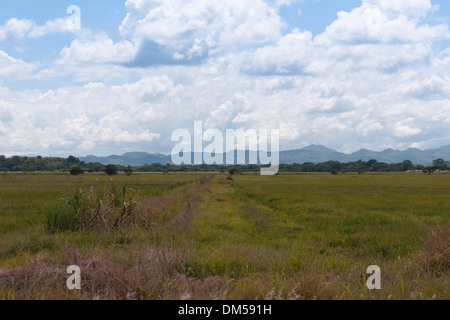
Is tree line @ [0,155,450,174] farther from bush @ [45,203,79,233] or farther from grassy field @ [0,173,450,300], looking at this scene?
bush @ [45,203,79,233]

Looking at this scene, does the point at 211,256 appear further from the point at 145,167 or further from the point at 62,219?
the point at 145,167

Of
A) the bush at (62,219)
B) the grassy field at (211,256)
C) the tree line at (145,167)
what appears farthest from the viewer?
the tree line at (145,167)

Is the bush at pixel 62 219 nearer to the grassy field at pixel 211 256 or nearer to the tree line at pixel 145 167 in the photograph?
the grassy field at pixel 211 256

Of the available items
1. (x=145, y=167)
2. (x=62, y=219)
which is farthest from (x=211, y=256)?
(x=145, y=167)

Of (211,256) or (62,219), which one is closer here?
(211,256)

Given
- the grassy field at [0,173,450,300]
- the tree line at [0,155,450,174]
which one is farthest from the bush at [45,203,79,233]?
the tree line at [0,155,450,174]

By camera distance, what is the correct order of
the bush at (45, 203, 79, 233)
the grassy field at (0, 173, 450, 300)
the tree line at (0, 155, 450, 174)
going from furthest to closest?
1. the tree line at (0, 155, 450, 174)
2. the bush at (45, 203, 79, 233)
3. the grassy field at (0, 173, 450, 300)

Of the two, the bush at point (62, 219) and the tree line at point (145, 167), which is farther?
the tree line at point (145, 167)

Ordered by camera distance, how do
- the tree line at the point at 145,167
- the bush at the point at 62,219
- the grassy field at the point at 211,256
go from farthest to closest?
the tree line at the point at 145,167, the bush at the point at 62,219, the grassy field at the point at 211,256

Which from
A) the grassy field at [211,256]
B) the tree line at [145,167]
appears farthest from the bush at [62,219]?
the tree line at [145,167]

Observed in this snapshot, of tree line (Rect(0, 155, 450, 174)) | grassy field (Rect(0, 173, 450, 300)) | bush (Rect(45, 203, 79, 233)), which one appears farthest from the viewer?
tree line (Rect(0, 155, 450, 174))

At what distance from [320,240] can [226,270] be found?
243 inches

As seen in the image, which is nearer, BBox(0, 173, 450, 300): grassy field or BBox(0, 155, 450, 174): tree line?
BBox(0, 173, 450, 300): grassy field

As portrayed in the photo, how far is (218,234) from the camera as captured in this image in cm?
1161
